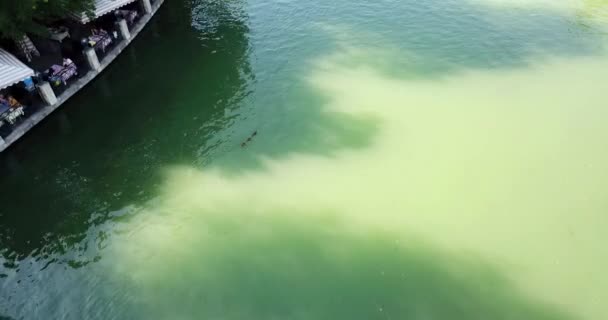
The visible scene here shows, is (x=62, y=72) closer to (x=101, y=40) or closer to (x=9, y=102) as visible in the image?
(x=9, y=102)

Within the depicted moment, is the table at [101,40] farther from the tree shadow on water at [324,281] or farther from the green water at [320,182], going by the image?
the tree shadow on water at [324,281]

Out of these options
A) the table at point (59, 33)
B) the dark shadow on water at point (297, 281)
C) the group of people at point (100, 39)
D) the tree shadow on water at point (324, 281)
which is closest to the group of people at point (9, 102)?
the table at point (59, 33)

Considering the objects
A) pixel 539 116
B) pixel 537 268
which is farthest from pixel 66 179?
pixel 539 116

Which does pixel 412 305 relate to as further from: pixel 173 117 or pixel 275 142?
pixel 173 117

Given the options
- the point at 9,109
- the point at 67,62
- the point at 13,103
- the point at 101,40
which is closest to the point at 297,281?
the point at 9,109

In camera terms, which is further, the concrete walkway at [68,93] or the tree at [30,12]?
the concrete walkway at [68,93]

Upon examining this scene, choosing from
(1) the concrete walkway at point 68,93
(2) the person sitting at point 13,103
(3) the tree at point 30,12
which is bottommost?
(1) the concrete walkway at point 68,93
